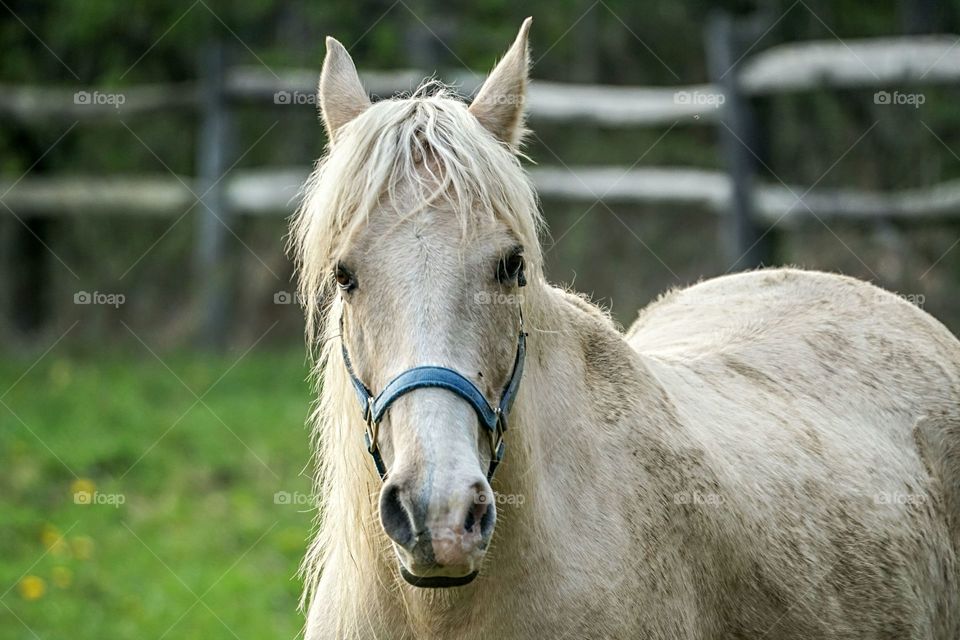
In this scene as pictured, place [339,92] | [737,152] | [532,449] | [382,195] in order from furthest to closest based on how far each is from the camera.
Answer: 1. [737,152]
2. [339,92]
3. [532,449]
4. [382,195]

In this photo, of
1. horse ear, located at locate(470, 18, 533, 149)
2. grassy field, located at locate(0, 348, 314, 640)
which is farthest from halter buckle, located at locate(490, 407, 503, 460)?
grassy field, located at locate(0, 348, 314, 640)

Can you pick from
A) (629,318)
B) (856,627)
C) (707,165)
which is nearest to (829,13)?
(707,165)

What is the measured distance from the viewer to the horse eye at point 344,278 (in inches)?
102

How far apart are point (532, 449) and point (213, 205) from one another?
26.9ft

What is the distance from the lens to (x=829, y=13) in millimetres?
12180

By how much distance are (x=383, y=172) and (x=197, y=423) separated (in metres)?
5.86

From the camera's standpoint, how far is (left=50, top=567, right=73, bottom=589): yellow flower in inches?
233

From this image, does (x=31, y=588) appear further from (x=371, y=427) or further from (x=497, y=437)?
(x=497, y=437)

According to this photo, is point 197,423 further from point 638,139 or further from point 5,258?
point 638,139

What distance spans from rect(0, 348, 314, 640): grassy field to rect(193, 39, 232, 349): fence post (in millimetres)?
914

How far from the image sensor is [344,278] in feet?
8.55

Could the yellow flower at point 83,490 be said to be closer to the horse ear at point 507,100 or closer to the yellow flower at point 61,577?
the yellow flower at point 61,577

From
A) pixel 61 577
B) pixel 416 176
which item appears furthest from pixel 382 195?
pixel 61 577

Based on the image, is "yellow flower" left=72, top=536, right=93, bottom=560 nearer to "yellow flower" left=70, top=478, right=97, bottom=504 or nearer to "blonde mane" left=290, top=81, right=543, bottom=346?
"yellow flower" left=70, top=478, right=97, bottom=504
